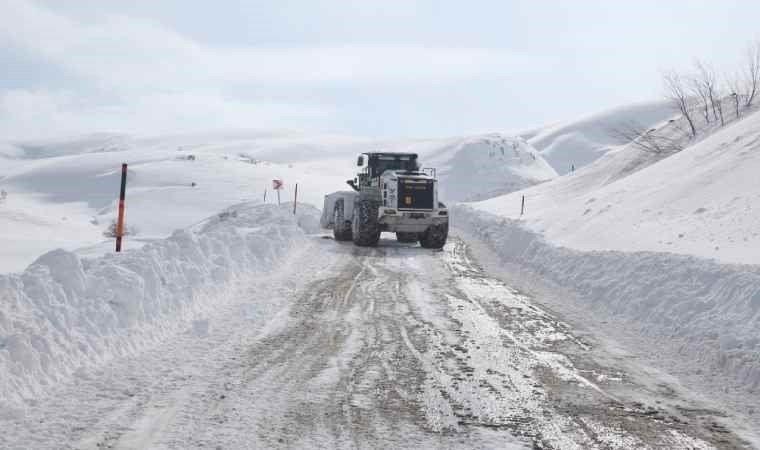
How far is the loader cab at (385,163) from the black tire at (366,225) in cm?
205

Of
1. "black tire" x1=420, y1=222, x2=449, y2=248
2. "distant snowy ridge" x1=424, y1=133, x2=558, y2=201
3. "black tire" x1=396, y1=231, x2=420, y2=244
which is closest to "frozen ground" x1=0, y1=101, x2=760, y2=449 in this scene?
"black tire" x1=420, y1=222, x2=449, y2=248

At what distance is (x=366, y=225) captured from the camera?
1873cm

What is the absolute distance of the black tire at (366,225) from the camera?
61.5ft

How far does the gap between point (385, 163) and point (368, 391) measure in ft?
50.4

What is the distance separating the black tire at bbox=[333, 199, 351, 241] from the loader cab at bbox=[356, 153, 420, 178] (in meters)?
1.33

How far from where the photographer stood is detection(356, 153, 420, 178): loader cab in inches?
814

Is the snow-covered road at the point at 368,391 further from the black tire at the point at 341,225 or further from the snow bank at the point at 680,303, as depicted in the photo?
the black tire at the point at 341,225

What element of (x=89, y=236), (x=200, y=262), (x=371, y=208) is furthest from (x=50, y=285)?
(x=89, y=236)

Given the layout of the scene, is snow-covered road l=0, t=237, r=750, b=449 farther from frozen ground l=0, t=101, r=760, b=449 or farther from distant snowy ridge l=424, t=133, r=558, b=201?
distant snowy ridge l=424, t=133, r=558, b=201

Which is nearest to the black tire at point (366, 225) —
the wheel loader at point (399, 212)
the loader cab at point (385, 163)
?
the wheel loader at point (399, 212)

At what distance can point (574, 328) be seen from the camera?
894 centimetres

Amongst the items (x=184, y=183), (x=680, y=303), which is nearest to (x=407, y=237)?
(x=680, y=303)

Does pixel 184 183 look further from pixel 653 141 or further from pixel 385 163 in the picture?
pixel 385 163

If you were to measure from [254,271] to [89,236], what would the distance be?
2114 centimetres
